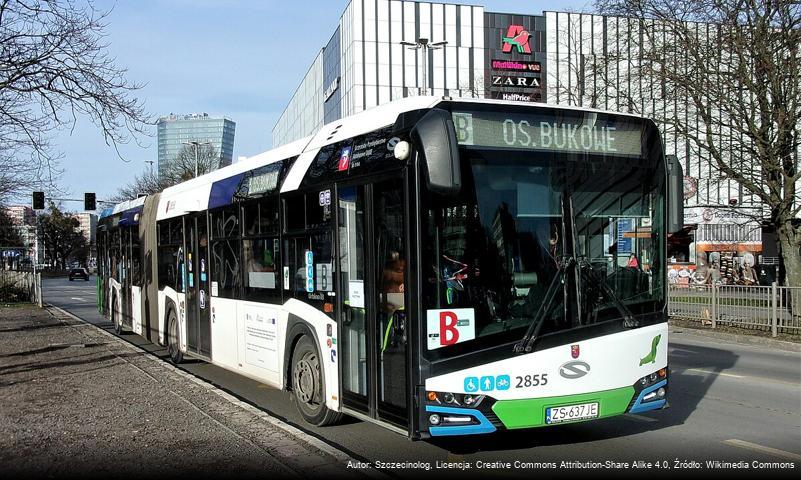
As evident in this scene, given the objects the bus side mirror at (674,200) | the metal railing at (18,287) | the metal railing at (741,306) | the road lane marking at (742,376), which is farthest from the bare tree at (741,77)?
the metal railing at (18,287)

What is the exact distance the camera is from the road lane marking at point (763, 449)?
684 cm

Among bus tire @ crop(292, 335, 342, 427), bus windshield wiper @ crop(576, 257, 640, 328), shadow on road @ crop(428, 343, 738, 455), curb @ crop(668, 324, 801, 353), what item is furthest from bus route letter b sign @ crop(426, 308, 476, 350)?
curb @ crop(668, 324, 801, 353)

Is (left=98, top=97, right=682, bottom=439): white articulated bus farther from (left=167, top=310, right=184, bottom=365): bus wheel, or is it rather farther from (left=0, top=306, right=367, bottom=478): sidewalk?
(left=167, top=310, right=184, bottom=365): bus wheel

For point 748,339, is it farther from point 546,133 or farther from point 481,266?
point 481,266

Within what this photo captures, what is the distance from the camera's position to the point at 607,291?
6426mm

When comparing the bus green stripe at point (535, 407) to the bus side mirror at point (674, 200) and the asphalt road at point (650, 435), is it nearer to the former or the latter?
the asphalt road at point (650, 435)

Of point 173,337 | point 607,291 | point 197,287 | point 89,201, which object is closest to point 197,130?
point 89,201

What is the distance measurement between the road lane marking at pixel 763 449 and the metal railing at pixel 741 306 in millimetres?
11813

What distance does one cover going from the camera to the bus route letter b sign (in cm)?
589

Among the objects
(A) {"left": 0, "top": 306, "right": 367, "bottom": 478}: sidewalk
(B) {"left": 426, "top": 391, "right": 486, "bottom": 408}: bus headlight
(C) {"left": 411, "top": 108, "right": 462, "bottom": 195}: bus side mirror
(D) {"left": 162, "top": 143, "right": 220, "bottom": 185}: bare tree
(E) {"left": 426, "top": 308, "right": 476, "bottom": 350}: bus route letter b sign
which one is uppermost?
(D) {"left": 162, "top": 143, "right": 220, "bottom": 185}: bare tree

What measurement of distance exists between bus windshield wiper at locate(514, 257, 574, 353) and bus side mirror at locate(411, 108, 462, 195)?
50.3 inches

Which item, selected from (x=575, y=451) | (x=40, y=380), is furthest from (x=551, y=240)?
(x=40, y=380)

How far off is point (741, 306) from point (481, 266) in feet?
50.1

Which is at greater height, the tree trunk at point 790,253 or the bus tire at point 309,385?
the tree trunk at point 790,253
